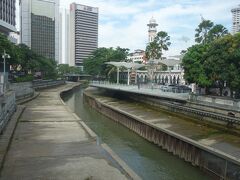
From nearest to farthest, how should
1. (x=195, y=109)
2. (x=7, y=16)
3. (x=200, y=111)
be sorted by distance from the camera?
(x=200, y=111) < (x=195, y=109) < (x=7, y=16)

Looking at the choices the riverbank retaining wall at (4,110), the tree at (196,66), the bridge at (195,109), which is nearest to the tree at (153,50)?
the bridge at (195,109)

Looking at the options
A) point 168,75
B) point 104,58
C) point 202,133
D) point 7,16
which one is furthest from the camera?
point 104,58

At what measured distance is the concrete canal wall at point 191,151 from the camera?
20891mm

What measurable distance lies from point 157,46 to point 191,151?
68.0 m

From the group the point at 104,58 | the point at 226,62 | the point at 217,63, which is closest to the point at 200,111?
the point at 217,63

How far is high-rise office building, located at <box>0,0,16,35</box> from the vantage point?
9669cm

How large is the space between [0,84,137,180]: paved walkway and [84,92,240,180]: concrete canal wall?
24.3ft

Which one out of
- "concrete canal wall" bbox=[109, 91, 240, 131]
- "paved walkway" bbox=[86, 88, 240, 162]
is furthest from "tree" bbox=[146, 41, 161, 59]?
"paved walkway" bbox=[86, 88, 240, 162]

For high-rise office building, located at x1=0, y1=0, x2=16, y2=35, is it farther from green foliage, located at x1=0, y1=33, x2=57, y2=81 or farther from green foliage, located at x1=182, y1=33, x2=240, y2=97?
green foliage, located at x1=182, y1=33, x2=240, y2=97

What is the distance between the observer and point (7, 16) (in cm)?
10281

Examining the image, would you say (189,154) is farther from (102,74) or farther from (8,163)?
(102,74)

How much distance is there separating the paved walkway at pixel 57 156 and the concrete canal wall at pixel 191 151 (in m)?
7.41

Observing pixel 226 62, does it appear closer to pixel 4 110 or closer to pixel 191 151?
pixel 191 151

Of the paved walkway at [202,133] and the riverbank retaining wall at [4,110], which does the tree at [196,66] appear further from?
the riverbank retaining wall at [4,110]
